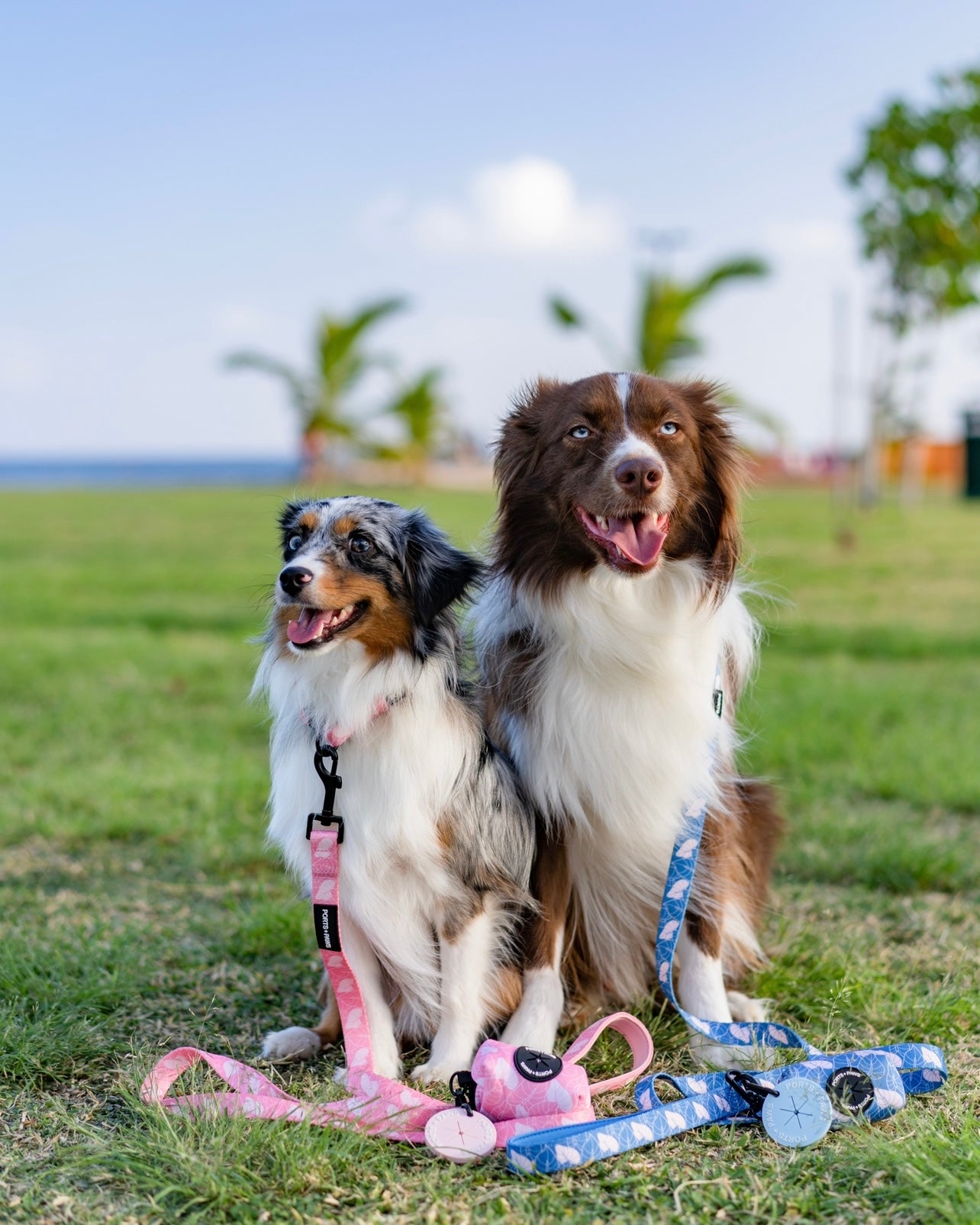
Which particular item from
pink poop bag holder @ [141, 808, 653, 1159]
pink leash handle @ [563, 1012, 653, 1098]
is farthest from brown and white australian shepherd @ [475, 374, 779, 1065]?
pink poop bag holder @ [141, 808, 653, 1159]

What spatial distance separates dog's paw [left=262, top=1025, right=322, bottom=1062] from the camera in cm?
301

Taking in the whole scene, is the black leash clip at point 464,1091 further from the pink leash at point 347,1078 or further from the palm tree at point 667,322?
the palm tree at point 667,322

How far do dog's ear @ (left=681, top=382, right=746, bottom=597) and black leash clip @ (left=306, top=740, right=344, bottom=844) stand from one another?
1.08 metres

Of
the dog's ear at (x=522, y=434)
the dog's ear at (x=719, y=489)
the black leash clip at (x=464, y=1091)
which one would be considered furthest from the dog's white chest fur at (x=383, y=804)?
the dog's ear at (x=719, y=489)

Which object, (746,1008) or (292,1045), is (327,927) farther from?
(746,1008)

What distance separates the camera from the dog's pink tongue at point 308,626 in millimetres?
2703

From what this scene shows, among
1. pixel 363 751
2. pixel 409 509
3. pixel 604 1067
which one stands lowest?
pixel 604 1067

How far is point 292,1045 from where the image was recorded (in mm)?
3016

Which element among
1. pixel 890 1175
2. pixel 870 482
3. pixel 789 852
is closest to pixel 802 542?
pixel 870 482

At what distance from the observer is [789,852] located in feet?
15.7

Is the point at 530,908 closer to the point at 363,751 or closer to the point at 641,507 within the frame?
the point at 363,751

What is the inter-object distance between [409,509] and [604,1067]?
5.10ft

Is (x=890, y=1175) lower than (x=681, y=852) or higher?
lower

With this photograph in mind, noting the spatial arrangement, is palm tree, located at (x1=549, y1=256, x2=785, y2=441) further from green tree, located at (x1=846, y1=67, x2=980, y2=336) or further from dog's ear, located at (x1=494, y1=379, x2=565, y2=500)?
dog's ear, located at (x1=494, y1=379, x2=565, y2=500)
